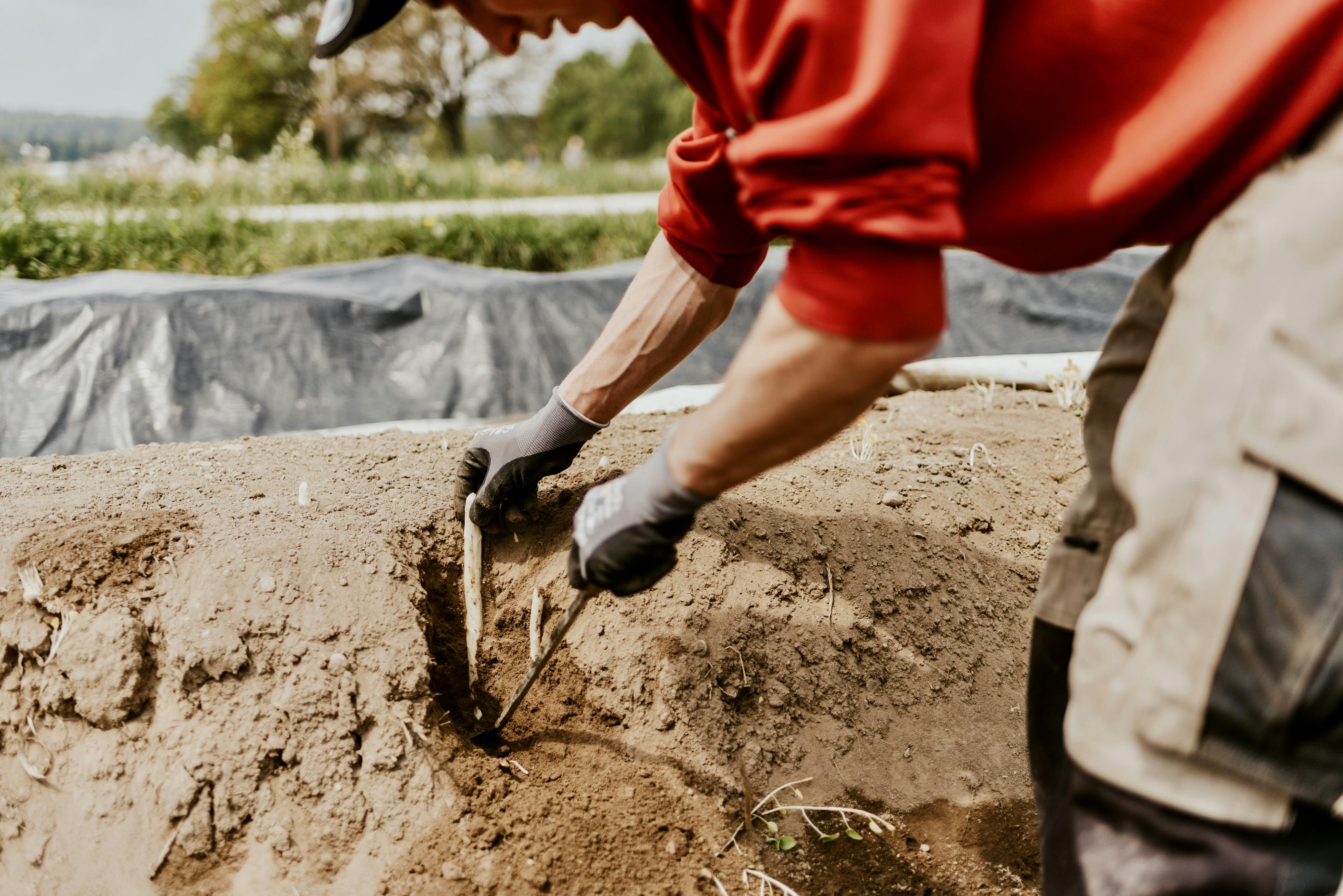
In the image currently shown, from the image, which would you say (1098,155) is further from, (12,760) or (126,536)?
(12,760)

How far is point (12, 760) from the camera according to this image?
173 cm

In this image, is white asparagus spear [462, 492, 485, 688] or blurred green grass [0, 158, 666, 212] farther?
blurred green grass [0, 158, 666, 212]

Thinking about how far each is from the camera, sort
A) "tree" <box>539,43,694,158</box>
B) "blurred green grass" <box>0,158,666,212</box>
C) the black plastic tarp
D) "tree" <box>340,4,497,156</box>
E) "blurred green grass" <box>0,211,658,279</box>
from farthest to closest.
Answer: "tree" <box>539,43,694,158</box>
"tree" <box>340,4,497,156</box>
"blurred green grass" <box>0,158,666,212</box>
"blurred green grass" <box>0,211,658,279</box>
the black plastic tarp

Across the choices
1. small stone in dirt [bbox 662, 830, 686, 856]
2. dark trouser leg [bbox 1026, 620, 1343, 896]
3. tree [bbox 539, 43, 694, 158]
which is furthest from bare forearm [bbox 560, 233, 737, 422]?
tree [bbox 539, 43, 694, 158]

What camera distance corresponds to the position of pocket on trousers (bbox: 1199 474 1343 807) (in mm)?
870

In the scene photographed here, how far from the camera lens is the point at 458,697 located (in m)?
2.00

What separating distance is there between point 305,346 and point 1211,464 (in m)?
3.34

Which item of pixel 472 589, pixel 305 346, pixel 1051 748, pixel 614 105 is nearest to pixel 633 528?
pixel 1051 748

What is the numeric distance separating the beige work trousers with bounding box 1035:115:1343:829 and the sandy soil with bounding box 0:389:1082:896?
0.93 m

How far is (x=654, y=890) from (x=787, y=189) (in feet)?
4.29

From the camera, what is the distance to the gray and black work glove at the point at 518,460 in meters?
1.91

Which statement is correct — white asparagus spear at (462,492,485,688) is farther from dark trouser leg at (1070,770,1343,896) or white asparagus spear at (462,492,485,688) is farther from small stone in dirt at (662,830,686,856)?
dark trouser leg at (1070,770,1343,896)

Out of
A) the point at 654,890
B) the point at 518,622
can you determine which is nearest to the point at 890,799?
the point at 654,890

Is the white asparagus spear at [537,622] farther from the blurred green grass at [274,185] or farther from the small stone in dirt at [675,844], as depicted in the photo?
the blurred green grass at [274,185]
